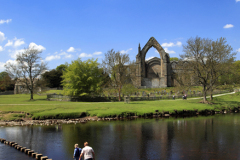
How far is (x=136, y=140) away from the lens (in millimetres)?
15906

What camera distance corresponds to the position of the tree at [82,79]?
Result: 41562mm

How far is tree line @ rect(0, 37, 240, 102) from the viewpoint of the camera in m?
34.9

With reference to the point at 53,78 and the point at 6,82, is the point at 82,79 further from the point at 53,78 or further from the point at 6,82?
the point at 53,78

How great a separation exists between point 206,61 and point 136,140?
26.2m

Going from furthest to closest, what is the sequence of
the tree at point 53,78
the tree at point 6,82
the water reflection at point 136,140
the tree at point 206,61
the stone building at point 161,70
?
the tree at point 53,78
the stone building at point 161,70
the tree at point 6,82
the tree at point 206,61
the water reflection at point 136,140

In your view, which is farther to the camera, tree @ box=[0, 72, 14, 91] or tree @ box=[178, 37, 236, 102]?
tree @ box=[0, 72, 14, 91]

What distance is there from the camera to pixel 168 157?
40.0 ft

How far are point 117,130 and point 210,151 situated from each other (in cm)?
862

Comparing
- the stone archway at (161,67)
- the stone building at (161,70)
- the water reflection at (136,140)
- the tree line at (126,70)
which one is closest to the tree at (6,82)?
the tree line at (126,70)

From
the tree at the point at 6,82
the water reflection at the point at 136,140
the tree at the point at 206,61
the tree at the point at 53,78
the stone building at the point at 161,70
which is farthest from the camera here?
the tree at the point at 53,78

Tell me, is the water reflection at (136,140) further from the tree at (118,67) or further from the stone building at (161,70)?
the stone building at (161,70)

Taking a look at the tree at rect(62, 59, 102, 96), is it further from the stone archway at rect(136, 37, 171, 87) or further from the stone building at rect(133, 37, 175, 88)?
the stone archway at rect(136, 37, 171, 87)

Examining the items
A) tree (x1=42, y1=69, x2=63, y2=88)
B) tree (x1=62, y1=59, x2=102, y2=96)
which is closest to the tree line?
tree (x1=62, y1=59, x2=102, y2=96)

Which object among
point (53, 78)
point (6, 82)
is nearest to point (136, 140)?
point (6, 82)
